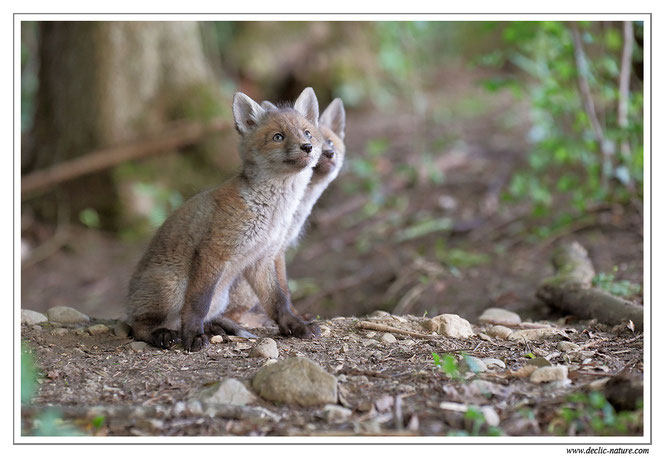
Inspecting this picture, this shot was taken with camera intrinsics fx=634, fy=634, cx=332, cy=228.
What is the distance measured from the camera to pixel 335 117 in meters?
6.55

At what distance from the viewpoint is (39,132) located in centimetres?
1186

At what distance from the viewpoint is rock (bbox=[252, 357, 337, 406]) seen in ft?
11.1

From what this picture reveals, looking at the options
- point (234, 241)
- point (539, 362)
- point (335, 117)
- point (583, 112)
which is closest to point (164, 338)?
point (234, 241)

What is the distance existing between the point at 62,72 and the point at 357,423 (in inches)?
403

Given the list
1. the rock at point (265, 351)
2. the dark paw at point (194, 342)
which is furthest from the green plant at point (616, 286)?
the dark paw at point (194, 342)

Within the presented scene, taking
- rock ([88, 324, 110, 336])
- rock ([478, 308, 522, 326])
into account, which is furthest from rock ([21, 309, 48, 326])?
rock ([478, 308, 522, 326])

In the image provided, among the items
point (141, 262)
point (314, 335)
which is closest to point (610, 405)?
point (314, 335)

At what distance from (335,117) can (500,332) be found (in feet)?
9.48

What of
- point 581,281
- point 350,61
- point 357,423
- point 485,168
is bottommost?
point 357,423

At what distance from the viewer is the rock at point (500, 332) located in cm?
478

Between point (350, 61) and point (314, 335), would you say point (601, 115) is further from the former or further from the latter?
point (350, 61)

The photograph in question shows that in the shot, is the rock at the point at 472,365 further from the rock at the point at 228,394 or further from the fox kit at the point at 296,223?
the fox kit at the point at 296,223

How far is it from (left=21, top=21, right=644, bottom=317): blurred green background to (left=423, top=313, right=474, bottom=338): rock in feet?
6.42

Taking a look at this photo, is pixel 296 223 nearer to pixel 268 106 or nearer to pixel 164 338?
pixel 268 106
